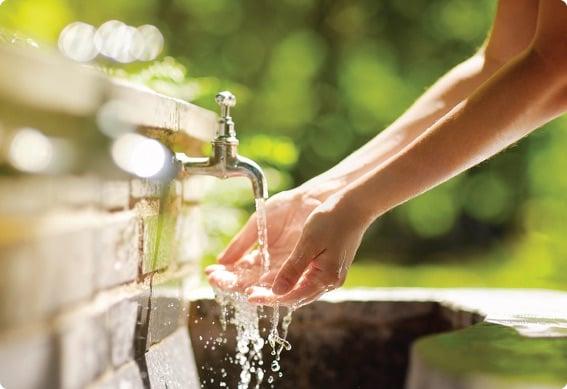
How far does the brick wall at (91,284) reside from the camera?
89cm

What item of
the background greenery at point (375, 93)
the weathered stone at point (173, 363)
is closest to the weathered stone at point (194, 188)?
the weathered stone at point (173, 363)

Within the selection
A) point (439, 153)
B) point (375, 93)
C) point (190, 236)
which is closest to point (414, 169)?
point (439, 153)

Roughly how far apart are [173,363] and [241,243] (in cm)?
26

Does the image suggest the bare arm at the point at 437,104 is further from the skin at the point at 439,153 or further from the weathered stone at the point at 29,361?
the weathered stone at the point at 29,361

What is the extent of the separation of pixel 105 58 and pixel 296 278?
3.08 metres

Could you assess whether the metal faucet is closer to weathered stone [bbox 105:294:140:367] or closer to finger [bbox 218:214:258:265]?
finger [bbox 218:214:258:265]

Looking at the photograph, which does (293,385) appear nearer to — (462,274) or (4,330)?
(4,330)

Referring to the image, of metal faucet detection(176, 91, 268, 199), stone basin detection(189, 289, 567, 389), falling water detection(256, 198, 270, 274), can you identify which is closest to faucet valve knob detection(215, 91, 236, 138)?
metal faucet detection(176, 91, 268, 199)

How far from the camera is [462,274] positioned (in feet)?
15.4

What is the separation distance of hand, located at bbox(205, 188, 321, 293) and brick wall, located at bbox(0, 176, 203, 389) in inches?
5.1

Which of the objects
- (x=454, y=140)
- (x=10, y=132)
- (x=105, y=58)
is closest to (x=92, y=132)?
(x=10, y=132)

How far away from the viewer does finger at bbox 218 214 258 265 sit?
1583 mm

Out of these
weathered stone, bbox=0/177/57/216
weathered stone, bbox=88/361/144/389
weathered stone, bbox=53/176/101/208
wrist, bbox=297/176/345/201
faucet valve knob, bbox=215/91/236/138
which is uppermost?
faucet valve knob, bbox=215/91/236/138

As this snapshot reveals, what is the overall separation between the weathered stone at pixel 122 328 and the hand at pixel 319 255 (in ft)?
0.75
